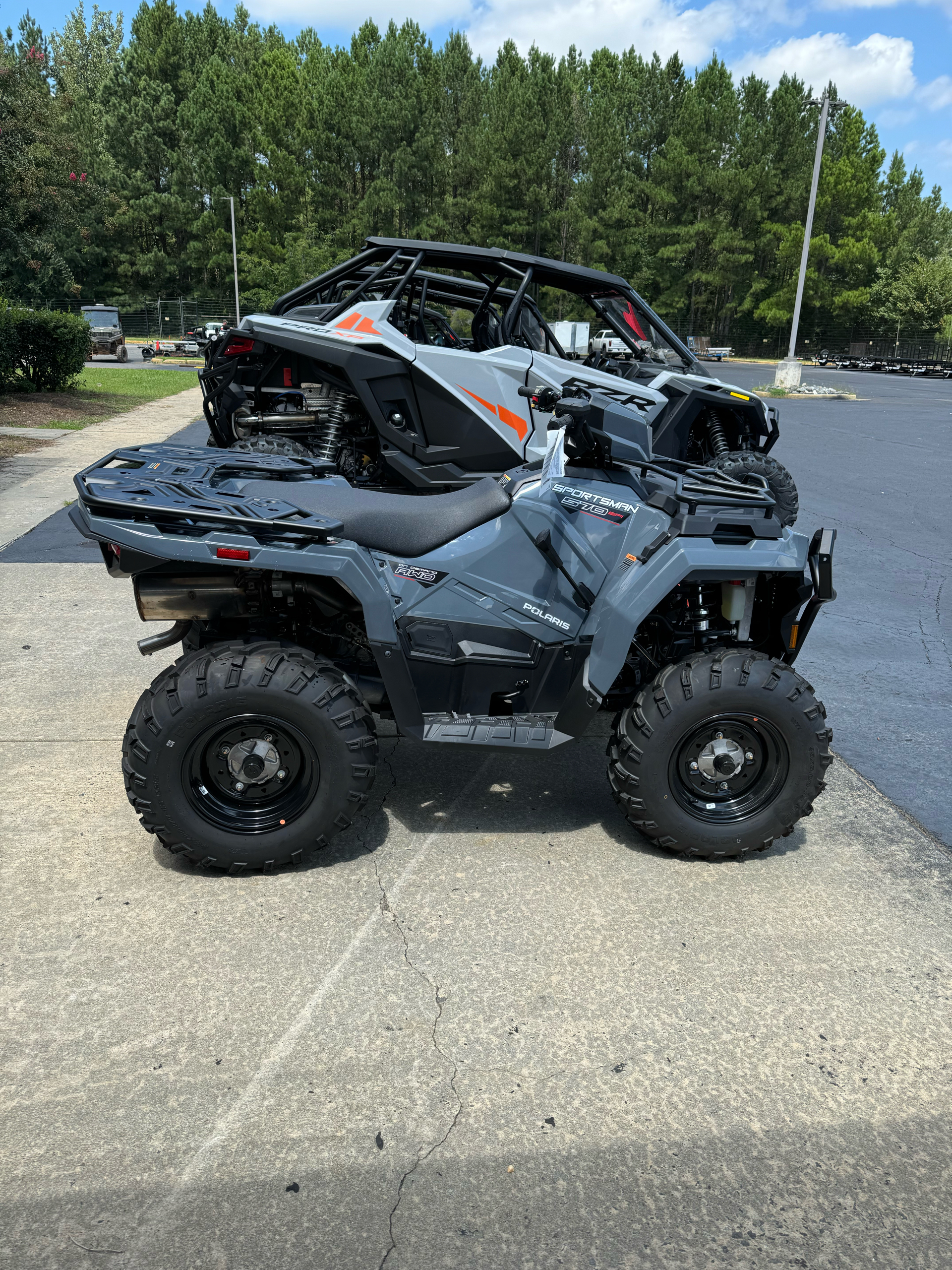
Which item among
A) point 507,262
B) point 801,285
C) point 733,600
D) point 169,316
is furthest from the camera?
point 169,316

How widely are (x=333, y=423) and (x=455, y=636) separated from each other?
4.38 meters

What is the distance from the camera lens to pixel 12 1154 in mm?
2242

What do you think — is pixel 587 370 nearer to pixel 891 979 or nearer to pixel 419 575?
pixel 419 575

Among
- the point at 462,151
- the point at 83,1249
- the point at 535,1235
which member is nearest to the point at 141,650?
the point at 83,1249

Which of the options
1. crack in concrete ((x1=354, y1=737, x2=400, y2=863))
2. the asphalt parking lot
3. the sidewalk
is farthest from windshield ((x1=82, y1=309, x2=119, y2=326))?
crack in concrete ((x1=354, y1=737, x2=400, y2=863))

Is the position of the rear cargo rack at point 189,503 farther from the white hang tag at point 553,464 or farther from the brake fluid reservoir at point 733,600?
the brake fluid reservoir at point 733,600

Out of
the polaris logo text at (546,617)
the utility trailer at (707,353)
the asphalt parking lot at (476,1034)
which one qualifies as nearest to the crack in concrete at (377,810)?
the asphalt parking lot at (476,1034)

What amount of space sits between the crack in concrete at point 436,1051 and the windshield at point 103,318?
38994 millimetres

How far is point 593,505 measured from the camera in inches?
139

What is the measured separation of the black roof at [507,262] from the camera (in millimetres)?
7578

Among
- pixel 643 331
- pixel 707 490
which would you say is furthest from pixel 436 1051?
pixel 643 331

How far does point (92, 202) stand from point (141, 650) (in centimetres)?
6035

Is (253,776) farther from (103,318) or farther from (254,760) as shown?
(103,318)

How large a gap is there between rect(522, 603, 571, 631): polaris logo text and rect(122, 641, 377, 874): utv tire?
70 cm
